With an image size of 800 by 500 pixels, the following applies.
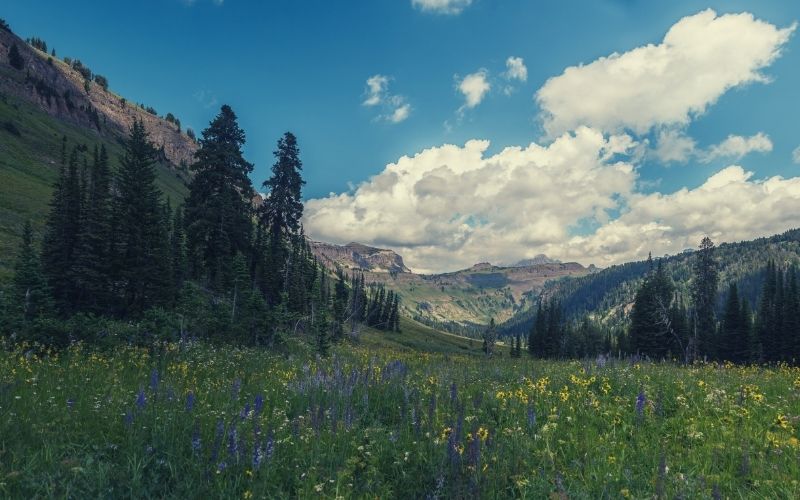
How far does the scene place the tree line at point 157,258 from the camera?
673 inches

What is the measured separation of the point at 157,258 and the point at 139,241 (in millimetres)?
1486

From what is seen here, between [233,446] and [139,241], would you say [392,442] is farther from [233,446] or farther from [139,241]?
[139,241]

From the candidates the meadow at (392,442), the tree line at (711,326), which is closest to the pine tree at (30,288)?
the meadow at (392,442)

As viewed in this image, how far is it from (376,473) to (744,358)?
79.8m

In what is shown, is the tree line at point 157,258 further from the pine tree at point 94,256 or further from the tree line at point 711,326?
the tree line at point 711,326

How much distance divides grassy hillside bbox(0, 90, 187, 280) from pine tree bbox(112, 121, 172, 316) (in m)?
11.1

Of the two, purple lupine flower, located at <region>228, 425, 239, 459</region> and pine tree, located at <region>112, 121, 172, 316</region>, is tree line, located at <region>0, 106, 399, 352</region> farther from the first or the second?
purple lupine flower, located at <region>228, 425, 239, 459</region>

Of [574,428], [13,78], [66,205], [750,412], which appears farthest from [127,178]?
[13,78]

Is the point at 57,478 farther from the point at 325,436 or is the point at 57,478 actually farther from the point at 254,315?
the point at 254,315

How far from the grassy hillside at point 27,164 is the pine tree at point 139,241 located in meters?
11.1

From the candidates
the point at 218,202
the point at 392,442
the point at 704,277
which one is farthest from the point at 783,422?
the point at 704,277

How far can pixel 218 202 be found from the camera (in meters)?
38.5

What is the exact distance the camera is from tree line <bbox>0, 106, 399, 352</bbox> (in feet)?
56.1

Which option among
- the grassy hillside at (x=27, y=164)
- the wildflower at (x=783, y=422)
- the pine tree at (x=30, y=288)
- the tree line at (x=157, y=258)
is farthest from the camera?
the grassy hillside at (x=27, y=164)
